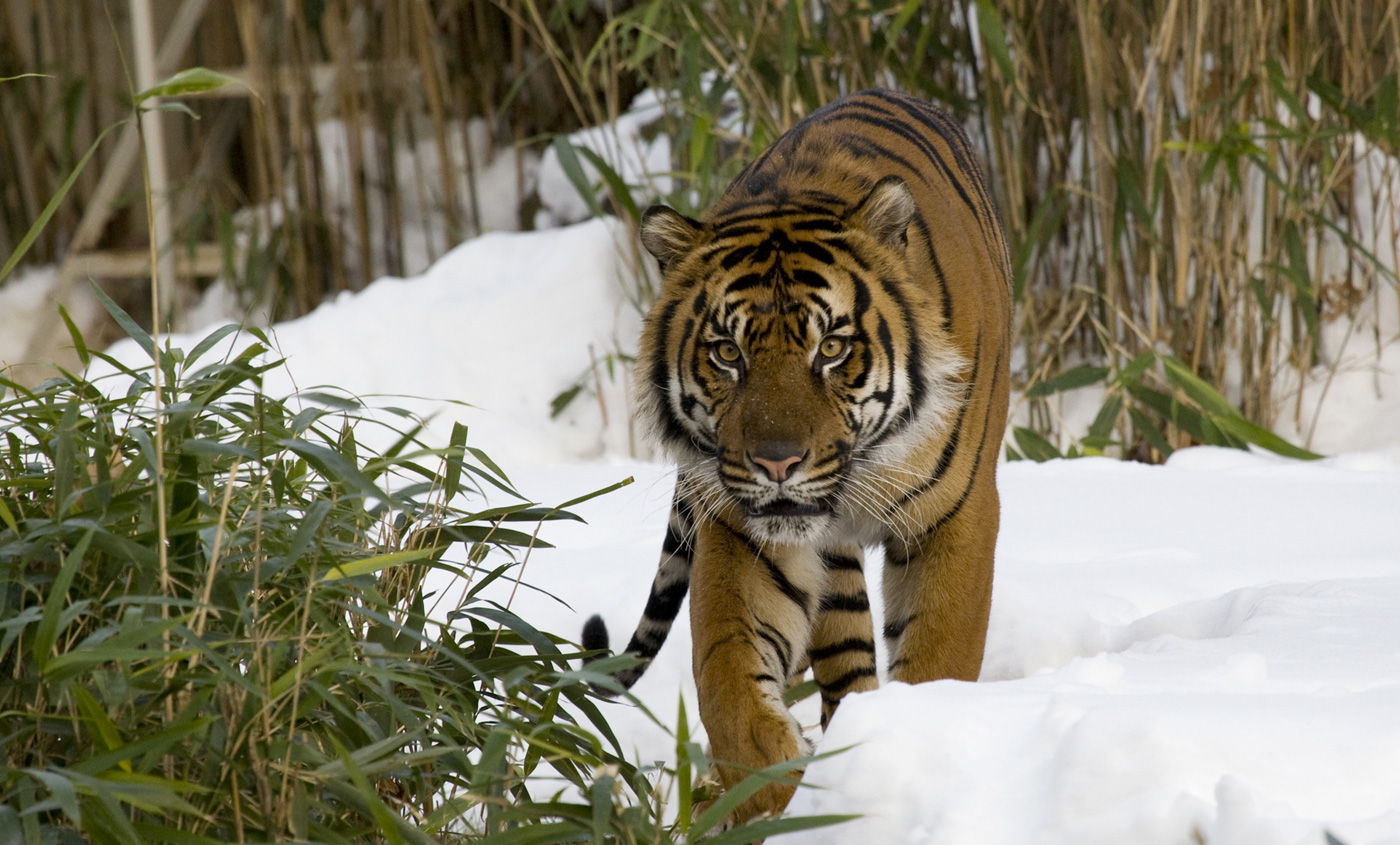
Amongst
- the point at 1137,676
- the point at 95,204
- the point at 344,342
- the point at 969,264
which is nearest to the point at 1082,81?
the point at 969,264

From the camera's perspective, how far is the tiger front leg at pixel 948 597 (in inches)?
66.2

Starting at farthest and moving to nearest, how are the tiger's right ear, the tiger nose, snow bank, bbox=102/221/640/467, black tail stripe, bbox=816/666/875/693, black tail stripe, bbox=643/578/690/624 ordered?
snow bank, bbox=102/221/640/467 < black tail stripe, bbox=816/666/875/693 < black tail stripe, bbox=643/578/690/624 < the tiger's right ear < the tiger nose

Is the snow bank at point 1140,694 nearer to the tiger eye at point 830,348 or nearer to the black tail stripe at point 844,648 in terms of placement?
the black tail stripe at point 844,648

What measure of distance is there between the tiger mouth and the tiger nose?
0.06 metres

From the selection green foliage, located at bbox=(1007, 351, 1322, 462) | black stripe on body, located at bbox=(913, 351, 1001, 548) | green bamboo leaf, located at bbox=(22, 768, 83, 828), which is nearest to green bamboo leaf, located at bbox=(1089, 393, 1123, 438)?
green foliage, located at bbox=(1007, 351, 1322, 462)

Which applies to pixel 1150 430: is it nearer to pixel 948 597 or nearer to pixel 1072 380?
pixel 1072 380

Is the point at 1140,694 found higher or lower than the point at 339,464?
lower

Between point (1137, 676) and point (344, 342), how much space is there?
117 inches

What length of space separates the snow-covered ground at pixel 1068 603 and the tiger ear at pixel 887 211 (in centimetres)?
45

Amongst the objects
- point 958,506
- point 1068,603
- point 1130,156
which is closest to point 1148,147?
point 1130,156

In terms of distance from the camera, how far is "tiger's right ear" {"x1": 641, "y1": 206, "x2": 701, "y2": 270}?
5.80 feet

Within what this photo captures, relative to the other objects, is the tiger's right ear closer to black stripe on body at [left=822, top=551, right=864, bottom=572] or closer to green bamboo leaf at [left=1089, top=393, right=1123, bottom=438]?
black stripe on body at [left=822, top=551, right=864, bottom=572]

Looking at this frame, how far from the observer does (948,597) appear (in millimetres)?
1688

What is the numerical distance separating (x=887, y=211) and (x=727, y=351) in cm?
28
